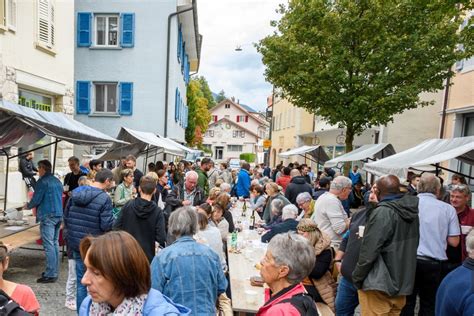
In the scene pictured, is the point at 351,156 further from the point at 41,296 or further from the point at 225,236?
the point at 41,296

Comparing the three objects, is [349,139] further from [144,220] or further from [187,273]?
[187,273]

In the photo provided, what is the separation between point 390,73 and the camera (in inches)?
366

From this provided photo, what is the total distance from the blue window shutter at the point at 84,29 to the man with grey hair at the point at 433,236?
14087 millimetres

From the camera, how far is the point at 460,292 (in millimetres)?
2215

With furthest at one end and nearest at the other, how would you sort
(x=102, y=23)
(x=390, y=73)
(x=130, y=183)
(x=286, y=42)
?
(x=102, y=23), (x=286, y=42), (x=390, y=73), (x=130, y=183)

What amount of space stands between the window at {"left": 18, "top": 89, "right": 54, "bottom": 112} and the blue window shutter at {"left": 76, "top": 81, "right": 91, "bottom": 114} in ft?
10.4

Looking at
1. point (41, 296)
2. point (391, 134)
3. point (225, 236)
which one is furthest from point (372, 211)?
point (391, 134)

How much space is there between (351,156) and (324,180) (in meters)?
2.62

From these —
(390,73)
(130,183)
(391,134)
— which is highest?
(390,73)

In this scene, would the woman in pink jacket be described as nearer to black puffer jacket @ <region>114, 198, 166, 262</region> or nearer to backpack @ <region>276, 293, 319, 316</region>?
backpack @ <region>276, 293, 319, 316</region>

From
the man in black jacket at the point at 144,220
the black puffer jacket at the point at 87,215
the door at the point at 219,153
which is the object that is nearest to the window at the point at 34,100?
the black puffer jacket at the point at 87,215

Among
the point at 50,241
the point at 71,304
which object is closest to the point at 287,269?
the point at 71,304

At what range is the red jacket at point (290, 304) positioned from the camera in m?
1.69

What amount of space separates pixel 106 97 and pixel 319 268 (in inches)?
517
